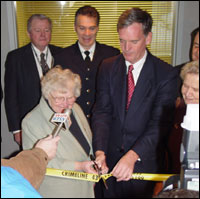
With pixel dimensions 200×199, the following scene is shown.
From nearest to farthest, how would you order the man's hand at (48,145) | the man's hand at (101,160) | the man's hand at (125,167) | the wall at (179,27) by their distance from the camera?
the man's hand at (48,145) < the man's hand at (125,167) < the man's hand at (101,160) < the wall at (179,27)

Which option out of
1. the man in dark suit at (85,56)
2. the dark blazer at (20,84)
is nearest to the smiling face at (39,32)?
the dark blazer at (20,84)

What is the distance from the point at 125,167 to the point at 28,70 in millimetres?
1953

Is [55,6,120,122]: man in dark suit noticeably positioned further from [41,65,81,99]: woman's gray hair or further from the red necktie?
the red necktie

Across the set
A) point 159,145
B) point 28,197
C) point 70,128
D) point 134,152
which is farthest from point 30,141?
point 28,197

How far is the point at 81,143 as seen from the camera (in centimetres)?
246

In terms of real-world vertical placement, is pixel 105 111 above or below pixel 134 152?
above

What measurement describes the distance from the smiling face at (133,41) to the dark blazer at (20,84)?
1.58m

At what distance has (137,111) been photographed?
7.41ft

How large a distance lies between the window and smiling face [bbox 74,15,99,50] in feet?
4.10

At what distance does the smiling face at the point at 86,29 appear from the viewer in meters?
3.11

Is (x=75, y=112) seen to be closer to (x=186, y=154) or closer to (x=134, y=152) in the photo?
(x=134, y=152)

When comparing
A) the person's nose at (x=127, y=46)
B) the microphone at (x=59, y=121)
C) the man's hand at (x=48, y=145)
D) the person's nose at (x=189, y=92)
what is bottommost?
the man's hand at (x=48, y=145)

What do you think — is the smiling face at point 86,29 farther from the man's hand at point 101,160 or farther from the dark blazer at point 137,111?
the man's hand at point 101,160

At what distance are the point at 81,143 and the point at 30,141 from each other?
47 centimetres
